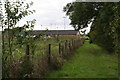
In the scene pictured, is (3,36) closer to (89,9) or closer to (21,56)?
(21,56)

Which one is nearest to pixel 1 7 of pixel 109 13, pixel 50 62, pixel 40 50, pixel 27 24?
pixel 27 24

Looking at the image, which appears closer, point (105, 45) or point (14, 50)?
point (14, 50)

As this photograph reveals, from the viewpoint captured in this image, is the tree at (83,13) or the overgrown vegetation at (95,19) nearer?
the overgrown vegetation at (95,19)

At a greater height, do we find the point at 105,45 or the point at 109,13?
the point at 109,13

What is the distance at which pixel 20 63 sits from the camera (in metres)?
8.17

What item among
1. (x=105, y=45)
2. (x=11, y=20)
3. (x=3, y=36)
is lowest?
(x=105, y=45)

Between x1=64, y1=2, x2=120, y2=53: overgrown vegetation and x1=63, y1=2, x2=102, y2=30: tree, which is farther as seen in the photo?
x1=63, y1=2, x2=102, y2=30: tree

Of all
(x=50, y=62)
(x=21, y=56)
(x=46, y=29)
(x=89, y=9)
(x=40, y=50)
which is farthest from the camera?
(x=89, y=9)

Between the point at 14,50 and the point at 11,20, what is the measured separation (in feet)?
3.46

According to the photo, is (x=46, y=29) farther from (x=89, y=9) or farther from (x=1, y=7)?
(x=89, y=9)

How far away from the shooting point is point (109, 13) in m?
19.7

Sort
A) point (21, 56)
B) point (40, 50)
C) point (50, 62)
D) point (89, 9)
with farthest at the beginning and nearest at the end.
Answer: point (89, 9)
point (50, 62)
point (40, 50)
point (21, 56)

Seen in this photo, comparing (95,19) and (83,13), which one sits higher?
(83,13)

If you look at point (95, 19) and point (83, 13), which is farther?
point (95, 19)
